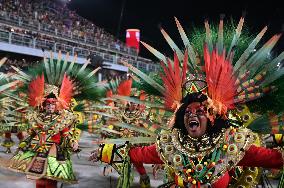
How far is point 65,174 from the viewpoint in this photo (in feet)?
19.3

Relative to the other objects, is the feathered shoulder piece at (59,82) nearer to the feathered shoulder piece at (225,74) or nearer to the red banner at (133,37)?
the feathered shoulder piece at (225,74)

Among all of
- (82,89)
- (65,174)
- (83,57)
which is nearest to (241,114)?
(65,174)

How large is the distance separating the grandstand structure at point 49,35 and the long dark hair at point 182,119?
1289 cm

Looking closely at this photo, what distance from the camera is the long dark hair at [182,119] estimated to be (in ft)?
11.2

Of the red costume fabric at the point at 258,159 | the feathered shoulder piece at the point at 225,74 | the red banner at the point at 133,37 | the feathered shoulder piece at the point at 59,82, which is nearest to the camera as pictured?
the red costume fabric at the point at 258,159

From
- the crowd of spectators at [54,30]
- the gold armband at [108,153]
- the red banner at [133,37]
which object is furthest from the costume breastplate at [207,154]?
the red banner at [133,37]

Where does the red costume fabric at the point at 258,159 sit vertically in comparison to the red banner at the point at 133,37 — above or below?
below

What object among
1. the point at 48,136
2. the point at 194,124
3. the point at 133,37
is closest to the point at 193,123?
the point at 194,124

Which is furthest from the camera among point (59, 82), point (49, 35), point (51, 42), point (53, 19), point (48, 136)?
point (53, 19)

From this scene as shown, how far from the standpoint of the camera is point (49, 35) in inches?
1072

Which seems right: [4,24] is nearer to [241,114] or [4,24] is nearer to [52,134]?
[52,134]

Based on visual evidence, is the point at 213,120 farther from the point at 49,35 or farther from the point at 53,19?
the point at 53,19

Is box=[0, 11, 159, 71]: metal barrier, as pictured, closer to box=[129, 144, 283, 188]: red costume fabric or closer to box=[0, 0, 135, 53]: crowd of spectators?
box=[0, 0, 135, 53]: crowd of spectators

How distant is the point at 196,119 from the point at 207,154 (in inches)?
12.0
